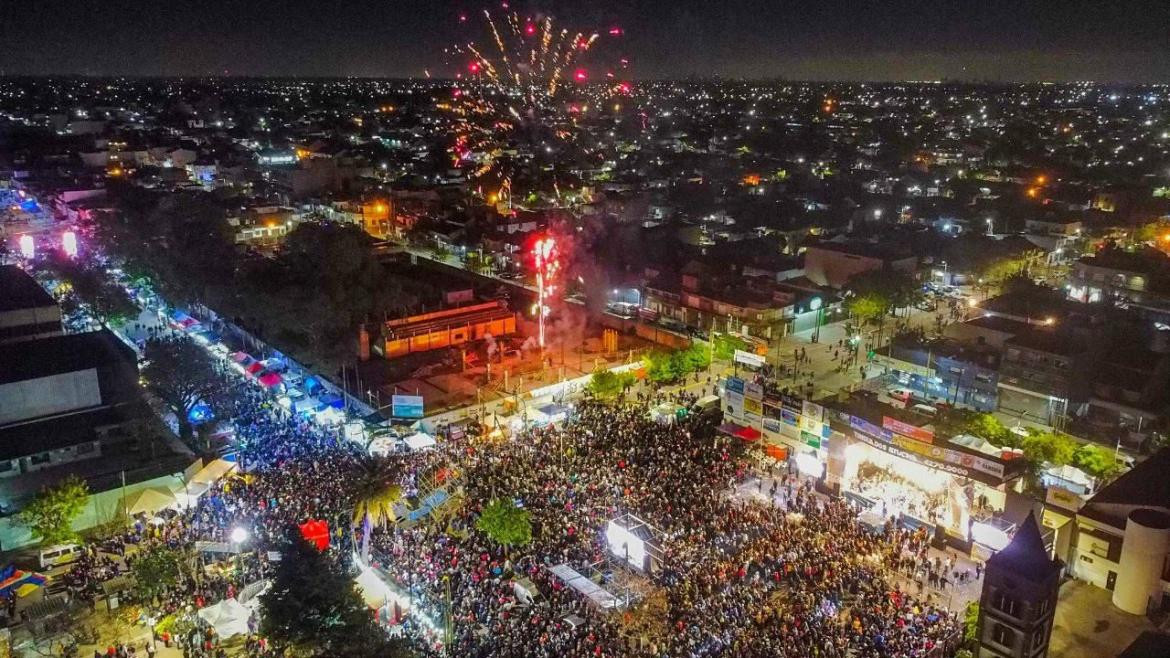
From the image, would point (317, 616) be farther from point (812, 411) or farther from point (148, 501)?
point (812, 411)

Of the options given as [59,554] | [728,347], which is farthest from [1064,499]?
[59,554]

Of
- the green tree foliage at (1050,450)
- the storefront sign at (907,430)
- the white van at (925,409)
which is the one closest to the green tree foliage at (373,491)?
the storefront sign at (907,430)

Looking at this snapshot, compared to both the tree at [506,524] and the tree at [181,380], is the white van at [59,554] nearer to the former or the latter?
the tree at [181,380]

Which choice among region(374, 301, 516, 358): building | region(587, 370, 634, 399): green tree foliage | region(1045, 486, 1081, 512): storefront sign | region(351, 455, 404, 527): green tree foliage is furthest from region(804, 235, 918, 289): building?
region(351, 455, 404, 527): green tree foliage

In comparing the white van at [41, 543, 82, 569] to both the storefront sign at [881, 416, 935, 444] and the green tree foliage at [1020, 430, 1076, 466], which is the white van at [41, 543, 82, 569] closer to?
the storefront sign at [881, 416, 935, 444]

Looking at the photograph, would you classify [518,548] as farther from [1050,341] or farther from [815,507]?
[1050,341]
